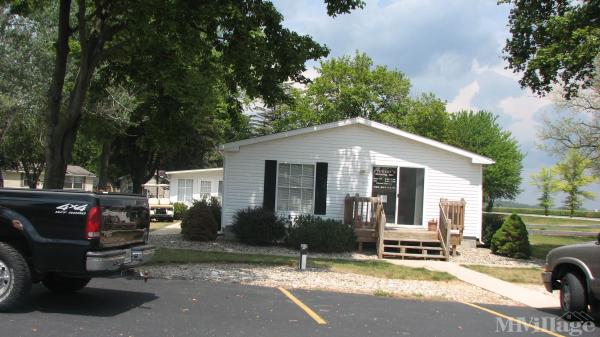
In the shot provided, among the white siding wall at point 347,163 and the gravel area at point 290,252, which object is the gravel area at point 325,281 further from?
the white siding wall at point 347,163

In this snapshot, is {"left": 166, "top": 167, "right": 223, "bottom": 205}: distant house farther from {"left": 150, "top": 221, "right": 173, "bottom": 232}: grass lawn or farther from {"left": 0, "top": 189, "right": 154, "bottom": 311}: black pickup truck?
{"left": 0, "top": 189, "right": 154, "bottom": 311}: black pickup truck

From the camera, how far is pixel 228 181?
17.8 meters

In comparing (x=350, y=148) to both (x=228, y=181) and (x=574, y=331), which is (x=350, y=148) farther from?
(x=574, y=331)

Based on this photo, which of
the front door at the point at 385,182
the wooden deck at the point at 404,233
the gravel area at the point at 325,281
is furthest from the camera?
the front door at the point at 385,182

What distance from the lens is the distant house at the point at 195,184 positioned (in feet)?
109

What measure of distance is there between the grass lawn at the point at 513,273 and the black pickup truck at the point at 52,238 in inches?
362

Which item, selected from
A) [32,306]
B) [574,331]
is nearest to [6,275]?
[32,306]

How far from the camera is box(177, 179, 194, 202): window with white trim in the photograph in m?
34.9

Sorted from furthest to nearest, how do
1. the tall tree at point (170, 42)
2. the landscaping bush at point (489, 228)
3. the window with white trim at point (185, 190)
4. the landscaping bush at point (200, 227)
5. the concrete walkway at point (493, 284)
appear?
the window with white trim at point (185, 190) → the landscaping bush at point (489, 228) → the landscaping bush at point (200, 227) → the tall tree at point (170, 42) → the concrete walkway at point (493, 284)

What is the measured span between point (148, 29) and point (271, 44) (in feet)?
11.7

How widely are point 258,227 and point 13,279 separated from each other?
1005 cm

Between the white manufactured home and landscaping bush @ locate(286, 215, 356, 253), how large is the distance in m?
1.25

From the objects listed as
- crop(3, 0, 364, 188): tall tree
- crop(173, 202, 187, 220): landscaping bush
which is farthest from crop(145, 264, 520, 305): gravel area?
crop(173, 202, 187, 220): landscaping bush

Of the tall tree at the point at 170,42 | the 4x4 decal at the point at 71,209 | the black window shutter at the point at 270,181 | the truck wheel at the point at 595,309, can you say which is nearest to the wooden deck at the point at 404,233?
the black window shutter at the point at 270,181
